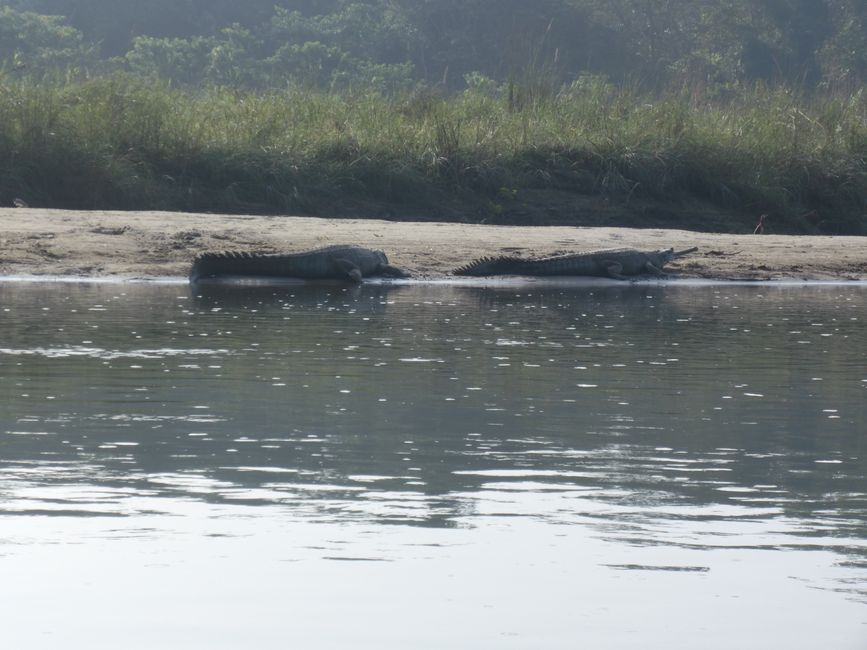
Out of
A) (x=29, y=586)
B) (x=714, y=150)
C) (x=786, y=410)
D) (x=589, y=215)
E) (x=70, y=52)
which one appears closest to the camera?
(x=29, y=586)

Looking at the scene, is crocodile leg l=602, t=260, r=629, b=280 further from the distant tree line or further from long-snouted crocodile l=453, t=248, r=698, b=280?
the distant tree line

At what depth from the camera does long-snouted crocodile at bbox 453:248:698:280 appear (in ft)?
42.9

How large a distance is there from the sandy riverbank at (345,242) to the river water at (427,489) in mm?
4185

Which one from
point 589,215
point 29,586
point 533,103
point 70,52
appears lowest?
point 29,586

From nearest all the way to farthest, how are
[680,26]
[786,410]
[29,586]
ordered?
[29,586] → [786,410] → [680,26]

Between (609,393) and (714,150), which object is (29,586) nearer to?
(609,393)

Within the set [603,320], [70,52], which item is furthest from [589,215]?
[70,52]

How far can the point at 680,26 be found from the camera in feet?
125

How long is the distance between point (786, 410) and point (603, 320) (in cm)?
379

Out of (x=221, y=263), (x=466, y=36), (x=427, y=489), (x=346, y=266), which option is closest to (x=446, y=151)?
(x=346, y=266)

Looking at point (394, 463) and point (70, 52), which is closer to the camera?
point (394, 463)

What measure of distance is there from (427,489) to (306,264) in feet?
26.8

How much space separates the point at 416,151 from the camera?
17.4 metres

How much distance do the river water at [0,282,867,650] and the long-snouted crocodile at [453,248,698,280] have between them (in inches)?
164
